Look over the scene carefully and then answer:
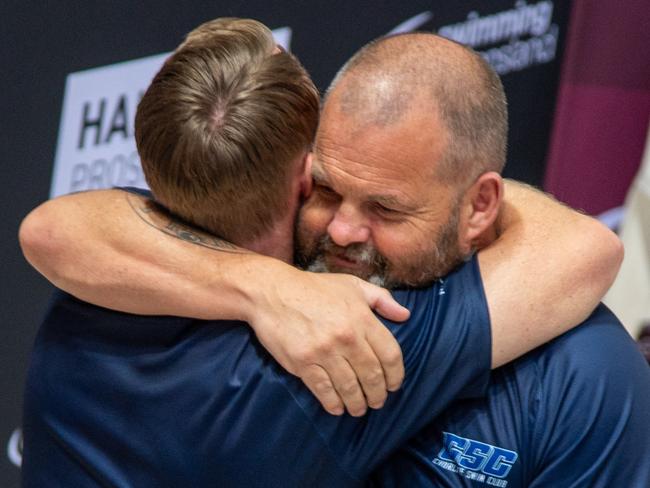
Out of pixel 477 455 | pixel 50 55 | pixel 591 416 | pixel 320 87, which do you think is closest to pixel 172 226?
pixel 477 455

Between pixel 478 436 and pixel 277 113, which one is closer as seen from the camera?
pixel 277 113

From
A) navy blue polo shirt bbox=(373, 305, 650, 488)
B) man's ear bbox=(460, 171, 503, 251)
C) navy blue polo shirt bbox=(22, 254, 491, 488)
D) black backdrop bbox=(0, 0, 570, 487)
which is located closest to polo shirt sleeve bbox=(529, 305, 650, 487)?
navy blue polo shirt bbox=(373, 305, 650, 488)

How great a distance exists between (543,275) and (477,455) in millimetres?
315

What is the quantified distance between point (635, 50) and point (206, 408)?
10.3ft

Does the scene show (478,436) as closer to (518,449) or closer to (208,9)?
(518,449)

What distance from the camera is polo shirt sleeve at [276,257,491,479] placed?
1.85m

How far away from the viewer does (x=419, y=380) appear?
73.5 inches

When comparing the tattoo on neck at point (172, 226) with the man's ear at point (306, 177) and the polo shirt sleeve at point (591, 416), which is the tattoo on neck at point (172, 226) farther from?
the polo shirt sleeve at point (591, 416)

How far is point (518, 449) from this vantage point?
6.44 ft

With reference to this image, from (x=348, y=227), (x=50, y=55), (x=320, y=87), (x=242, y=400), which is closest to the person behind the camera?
(x=242, y=400)

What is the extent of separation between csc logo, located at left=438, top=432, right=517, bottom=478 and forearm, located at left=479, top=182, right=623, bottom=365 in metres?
0.16

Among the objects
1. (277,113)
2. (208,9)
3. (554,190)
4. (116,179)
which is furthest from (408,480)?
(554,190)

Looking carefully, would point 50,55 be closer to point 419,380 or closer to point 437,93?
point 437,93

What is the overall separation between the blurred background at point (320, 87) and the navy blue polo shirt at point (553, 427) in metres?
1.35
